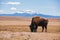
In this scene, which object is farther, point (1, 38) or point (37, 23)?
point (37, 23)

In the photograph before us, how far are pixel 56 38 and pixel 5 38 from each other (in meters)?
2.98

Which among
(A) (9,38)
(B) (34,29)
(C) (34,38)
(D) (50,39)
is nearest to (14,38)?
(A) (9,38)

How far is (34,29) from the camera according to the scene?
1891cm

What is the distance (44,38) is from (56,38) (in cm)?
78

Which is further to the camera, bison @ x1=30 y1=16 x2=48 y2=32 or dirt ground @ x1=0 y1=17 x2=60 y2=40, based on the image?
bison @ x1=30 y1=16 x2=48 y2=32

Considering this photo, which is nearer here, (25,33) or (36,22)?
(25,33)

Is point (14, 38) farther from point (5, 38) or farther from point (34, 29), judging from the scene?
point (34, 29)

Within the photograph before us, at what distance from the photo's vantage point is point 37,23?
19.2 metres

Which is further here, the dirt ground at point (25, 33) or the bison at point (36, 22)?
the bison at point (36, 22)

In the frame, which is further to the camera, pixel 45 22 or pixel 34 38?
pixel 45 22

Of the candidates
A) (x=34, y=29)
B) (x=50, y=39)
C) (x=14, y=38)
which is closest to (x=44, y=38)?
(x=50, y=39)

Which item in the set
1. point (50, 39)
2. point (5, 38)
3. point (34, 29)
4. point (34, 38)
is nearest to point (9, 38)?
point (5, 38)

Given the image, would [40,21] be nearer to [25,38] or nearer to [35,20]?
[35,20]

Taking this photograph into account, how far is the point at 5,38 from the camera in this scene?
13.1 meters
